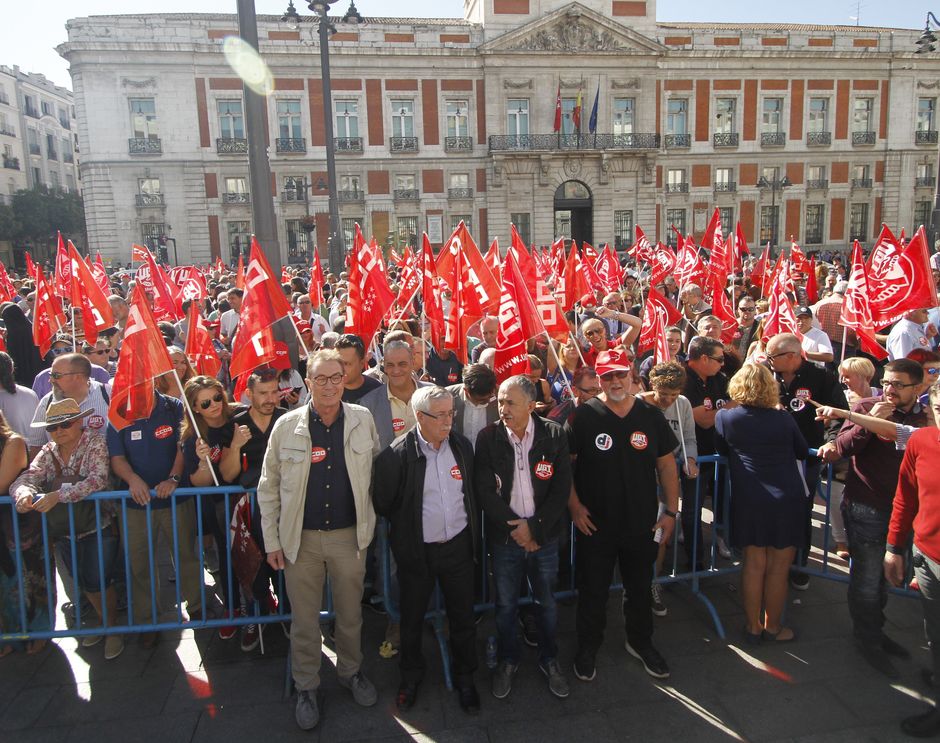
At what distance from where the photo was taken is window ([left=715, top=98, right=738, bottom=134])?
125 ft

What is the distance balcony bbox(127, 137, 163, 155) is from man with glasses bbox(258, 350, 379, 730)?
34.4 metres

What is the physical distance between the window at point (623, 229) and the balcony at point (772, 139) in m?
8.57

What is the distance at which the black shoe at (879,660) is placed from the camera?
12.5 feet

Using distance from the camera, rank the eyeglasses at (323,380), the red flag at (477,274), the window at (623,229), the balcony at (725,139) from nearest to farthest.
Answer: the eyeglasses at (323,380) < the red flag at (477,274) < the window at (623,229) < the balcony at (725,139)

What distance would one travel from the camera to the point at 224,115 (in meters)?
34.0

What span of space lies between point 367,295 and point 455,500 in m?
3.82

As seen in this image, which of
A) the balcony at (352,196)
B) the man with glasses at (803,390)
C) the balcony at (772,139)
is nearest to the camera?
the man with glasses at (803,390)

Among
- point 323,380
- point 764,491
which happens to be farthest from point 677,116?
point 323,380

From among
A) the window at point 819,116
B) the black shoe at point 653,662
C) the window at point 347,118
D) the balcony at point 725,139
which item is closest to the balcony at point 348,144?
the window at point 347,118

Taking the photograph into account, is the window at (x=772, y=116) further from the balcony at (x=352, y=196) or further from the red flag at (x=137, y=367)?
the red flag at (x=137, y=367)

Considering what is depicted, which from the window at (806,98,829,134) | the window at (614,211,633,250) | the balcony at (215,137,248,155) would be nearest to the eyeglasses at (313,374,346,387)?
the balcony at (215,137,248,155)

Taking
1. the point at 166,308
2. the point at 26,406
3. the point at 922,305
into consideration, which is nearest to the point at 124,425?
the point at 26,406

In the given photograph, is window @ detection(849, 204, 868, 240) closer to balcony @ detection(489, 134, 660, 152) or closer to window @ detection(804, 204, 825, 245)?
window @ detection(804, 204, 825, 245)

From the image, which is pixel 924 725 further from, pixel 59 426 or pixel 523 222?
pixel 523 222
